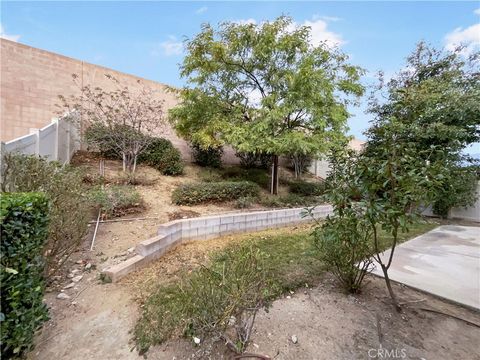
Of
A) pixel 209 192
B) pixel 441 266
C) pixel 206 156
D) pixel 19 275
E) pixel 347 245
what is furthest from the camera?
pixel 206 156

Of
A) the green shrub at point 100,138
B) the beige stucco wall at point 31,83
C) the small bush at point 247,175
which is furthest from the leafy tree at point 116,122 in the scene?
the small bush at point 247,175

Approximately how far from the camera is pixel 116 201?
432 centimetres

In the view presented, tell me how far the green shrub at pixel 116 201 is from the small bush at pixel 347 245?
3529 millimetres

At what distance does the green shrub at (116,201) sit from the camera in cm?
416

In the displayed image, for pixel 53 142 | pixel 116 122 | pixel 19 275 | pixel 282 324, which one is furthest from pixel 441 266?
pixel 116 122

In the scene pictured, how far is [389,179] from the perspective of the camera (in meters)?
2.00

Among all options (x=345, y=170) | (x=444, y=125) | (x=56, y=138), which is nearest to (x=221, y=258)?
(x=345, y=170)

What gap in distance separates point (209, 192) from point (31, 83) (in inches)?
227

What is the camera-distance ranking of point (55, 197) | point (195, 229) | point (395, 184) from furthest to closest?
point (195, 229) → point (55, 197) → point (395, 184)

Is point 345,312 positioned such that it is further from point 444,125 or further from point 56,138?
point 444,125

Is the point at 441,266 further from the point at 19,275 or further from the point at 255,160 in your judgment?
the point at 255,160

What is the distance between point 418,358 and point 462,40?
1077 cm

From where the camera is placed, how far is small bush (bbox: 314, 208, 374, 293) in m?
2.25

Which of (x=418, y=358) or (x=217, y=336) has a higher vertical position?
(x=217, y=336)
